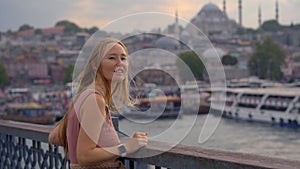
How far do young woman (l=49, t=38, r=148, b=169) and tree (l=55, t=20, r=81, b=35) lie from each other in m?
68.6

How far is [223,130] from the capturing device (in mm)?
19797

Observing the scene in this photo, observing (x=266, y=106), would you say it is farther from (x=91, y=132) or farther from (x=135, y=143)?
(x=91, y=132)

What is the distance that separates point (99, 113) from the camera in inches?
46.4

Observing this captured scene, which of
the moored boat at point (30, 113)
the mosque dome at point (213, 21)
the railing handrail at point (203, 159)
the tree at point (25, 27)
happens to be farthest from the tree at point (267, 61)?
the railing handrail at point (203, 159)

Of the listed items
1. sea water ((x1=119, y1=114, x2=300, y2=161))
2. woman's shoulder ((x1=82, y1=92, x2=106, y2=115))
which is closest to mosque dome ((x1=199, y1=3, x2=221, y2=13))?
sea water ((x1=119, y1=114, x2=300, y2=161))

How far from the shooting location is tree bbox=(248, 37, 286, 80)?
4591cm

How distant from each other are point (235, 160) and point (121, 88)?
0.33 meters

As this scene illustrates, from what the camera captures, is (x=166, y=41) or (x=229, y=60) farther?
(x=229, y=60)

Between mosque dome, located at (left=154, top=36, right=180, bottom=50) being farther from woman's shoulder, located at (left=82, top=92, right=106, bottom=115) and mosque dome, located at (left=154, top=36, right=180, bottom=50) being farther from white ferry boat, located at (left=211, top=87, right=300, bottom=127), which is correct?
white ferry boat, located at (left=211, top=87, right=300, bottom=127)

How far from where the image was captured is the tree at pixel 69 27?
233ft

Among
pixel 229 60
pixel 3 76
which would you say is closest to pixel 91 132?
pixel 3 76

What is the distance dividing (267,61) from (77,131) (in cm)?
4643

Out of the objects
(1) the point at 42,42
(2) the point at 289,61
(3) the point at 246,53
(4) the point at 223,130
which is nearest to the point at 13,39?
(1) the point at 42,42

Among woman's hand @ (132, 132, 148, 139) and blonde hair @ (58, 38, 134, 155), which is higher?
blonde hair @ (58, 38, 134, 155)
